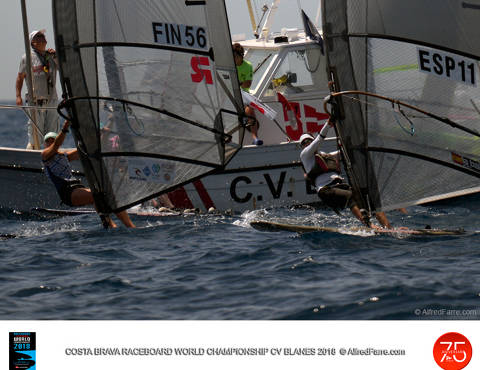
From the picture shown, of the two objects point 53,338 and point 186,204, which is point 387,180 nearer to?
point 186,204

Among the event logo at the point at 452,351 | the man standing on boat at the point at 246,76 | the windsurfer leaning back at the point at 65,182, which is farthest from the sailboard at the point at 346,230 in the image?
the event logo at the point at 452,351

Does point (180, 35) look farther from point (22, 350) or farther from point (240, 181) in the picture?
point (22, 350)

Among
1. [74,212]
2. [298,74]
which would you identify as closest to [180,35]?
[298,74]

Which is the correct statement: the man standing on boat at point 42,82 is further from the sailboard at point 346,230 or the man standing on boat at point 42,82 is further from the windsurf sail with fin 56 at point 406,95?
the windsurf sail with fin 56 at point 406,95

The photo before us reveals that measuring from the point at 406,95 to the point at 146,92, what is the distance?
3.25 metres

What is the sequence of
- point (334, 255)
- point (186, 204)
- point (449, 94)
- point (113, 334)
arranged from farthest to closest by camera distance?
1. point (186, 204)
2. point (449, 94)
3. point (334, 255)
4. point (113, 334)

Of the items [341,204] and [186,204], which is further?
[186,204]

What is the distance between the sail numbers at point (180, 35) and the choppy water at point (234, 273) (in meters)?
2.36

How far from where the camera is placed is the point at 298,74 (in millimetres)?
14156

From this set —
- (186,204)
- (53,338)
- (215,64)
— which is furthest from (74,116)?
(53,338)

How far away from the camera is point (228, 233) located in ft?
36.2

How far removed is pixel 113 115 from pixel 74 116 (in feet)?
1.61

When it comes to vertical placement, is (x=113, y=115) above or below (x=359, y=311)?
above

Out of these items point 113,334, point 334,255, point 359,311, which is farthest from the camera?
point 334,255
